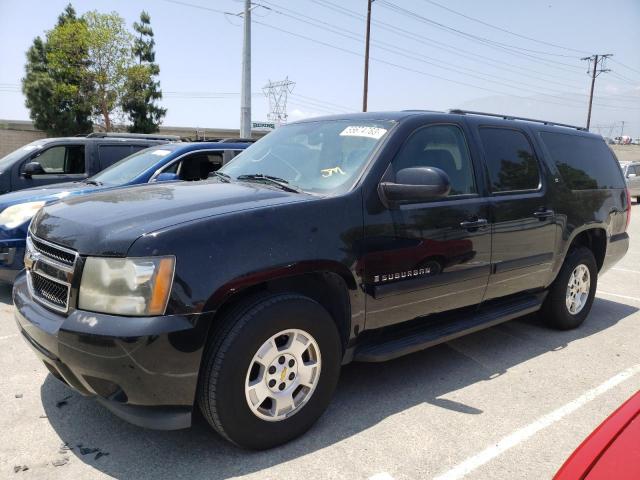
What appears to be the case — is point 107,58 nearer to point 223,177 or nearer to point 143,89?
point 143,89

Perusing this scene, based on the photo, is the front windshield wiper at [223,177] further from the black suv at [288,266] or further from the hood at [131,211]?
the hood at [131,211]

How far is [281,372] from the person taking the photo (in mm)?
2695

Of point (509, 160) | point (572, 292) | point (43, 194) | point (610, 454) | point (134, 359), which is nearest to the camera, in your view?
point (610, 454)

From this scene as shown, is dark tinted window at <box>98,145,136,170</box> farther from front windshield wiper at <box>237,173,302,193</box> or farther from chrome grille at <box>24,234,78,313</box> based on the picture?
chrome grille at <box>24,234,78,313</box>

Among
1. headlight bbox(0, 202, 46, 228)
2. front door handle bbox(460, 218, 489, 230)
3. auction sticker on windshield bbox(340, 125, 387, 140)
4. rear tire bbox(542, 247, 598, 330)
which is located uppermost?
auction sticker on windshield bbox(340, 125, 387, 140)

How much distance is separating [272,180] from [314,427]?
5.12 ft

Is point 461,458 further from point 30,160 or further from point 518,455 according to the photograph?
point 30,160

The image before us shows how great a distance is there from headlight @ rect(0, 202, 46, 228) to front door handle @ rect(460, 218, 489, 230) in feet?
13.7

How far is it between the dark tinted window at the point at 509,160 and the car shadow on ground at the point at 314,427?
1404 millimetres

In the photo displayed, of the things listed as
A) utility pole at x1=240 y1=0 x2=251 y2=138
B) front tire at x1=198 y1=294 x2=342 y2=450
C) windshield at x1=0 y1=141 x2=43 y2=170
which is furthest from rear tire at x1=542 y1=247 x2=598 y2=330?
utility pole at x1=240 y1=0 x2=251 y2=138

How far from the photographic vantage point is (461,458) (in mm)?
2703

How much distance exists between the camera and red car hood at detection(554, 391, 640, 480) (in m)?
1.42

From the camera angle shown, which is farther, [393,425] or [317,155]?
[317,155]

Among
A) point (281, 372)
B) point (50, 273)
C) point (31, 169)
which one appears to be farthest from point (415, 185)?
point (31, 169)
